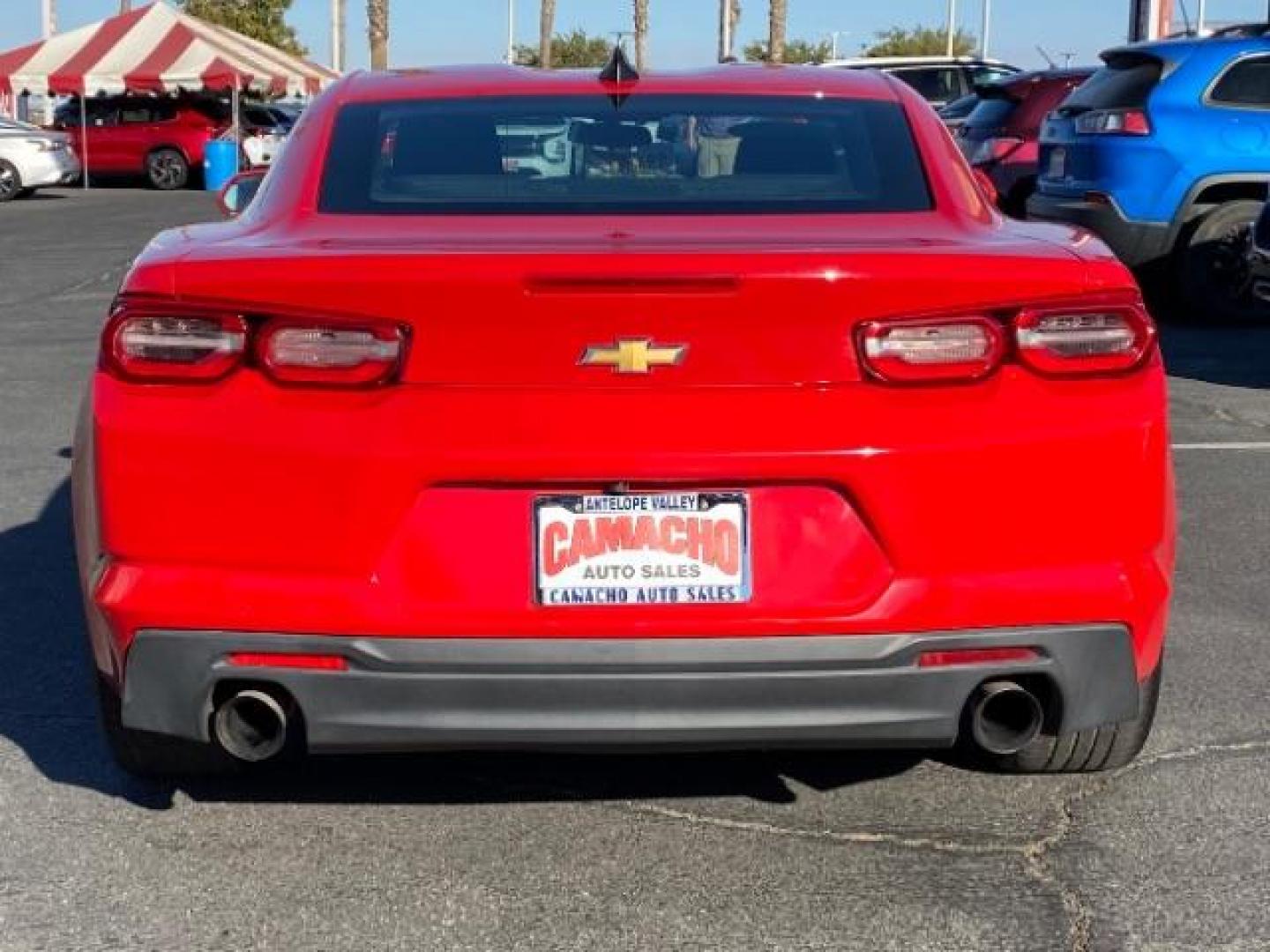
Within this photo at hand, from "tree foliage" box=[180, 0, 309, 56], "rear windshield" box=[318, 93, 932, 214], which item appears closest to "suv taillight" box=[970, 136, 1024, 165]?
"rear windshield" box=[318, 93, 932, 214]

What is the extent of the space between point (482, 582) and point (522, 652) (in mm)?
133

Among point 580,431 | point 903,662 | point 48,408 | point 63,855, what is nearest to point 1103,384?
point 903,662

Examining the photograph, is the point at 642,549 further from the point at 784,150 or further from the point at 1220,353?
the point at 1220,353

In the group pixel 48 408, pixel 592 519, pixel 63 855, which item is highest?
pixel 592 519

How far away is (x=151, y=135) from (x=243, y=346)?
108ft

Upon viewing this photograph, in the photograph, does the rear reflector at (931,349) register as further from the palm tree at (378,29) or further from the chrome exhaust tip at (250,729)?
the palm tree at (378,29)

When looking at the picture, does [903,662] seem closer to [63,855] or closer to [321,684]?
[321,684]

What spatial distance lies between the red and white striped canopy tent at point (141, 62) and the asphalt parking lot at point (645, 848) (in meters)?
29.8

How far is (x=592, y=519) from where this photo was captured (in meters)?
3.33

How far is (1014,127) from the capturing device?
656 inches

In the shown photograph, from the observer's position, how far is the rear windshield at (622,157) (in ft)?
13.1

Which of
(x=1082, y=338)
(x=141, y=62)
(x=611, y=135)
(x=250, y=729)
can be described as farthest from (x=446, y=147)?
(x=141, y=62)

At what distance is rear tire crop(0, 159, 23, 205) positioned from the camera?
30891mm

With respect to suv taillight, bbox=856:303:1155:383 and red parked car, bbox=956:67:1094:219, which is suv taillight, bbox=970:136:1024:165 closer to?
red parked car, bbox=956:67:1094:219
